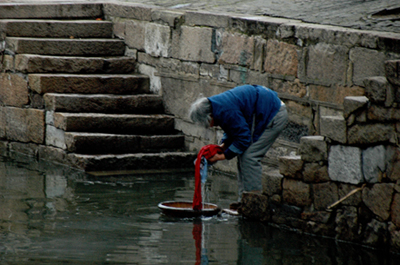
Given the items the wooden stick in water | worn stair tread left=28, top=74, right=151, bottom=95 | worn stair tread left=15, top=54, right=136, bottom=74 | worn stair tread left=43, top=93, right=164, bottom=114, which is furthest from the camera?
worn stair tread left=15, top=54, right=136, bottom=74

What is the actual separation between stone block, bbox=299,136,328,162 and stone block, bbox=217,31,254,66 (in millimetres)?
2516

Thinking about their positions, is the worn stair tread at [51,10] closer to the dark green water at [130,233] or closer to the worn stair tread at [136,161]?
the worn stair tread at [136,161]

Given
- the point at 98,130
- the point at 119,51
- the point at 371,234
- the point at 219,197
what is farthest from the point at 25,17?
the point at 371,234

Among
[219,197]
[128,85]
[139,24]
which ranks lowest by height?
[219,197]

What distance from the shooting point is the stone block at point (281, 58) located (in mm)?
7820

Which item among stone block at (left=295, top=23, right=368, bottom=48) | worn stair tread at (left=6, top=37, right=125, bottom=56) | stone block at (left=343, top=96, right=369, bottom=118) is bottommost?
stone block at (left=343, top=96, right=369, bottom=118)

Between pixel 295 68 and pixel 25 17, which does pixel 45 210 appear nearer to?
pixel 295 68

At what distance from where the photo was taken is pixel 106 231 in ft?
20.2

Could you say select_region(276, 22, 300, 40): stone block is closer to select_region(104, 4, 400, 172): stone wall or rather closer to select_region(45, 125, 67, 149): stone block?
select_region(104, 4, 400, 172): stone wall

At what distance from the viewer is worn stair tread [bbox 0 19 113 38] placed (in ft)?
34.0

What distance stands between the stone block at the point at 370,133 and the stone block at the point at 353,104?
0.13 metres

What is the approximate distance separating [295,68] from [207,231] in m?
2.44

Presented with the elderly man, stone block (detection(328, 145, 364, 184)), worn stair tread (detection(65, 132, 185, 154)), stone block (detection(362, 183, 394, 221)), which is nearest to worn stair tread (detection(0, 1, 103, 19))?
worn stair tread (detection(65, 132, 185, 154))

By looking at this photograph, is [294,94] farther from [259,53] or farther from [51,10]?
[51,10]
